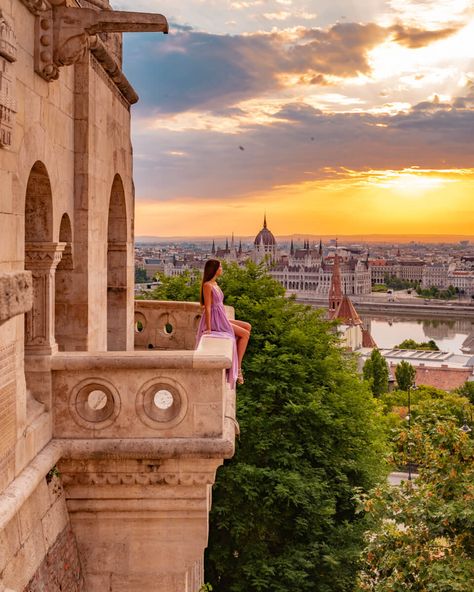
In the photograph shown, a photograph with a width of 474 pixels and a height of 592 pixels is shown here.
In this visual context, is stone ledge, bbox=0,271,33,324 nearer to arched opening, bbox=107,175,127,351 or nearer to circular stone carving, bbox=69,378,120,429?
circular stone carving, bbox=69,378,120,429

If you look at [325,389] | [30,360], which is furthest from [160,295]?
[30,360]

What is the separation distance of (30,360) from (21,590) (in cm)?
150

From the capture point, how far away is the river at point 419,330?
115 metres

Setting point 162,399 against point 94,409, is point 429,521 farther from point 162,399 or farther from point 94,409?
point 94,409

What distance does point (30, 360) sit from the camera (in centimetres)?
536

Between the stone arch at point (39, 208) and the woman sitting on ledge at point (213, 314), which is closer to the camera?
the stone arch at point (39, 208)

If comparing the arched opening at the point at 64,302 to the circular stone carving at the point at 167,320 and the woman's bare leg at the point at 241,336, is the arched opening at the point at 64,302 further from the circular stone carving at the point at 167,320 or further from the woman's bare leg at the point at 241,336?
the circular stone carving at the point at 167,320

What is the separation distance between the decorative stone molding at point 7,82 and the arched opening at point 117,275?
15.0ft

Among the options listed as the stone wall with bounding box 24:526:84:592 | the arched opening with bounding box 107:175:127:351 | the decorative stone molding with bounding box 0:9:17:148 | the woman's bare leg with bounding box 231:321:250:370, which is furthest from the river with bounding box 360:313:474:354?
the decorative stone molding with bounding box 0:9:17:148

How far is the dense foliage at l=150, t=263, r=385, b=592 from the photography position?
502 inches

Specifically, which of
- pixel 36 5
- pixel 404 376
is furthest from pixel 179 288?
pixel 404 376

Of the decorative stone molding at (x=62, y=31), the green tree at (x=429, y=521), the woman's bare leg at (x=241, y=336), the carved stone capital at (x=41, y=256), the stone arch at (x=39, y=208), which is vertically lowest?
the green tree at (x=429, y=521)

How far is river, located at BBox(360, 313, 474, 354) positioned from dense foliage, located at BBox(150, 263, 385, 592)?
92710 mm

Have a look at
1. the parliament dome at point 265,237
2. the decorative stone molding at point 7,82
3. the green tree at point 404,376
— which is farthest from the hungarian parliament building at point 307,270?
the decorative stone molding at point 7,82
